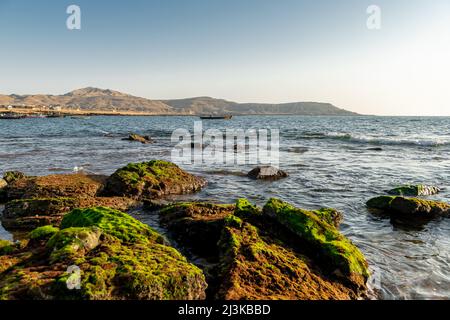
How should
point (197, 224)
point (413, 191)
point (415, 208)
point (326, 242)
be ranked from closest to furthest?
point (326, 242)
point (197, 224)
point (415, 208)
point (413, 191)

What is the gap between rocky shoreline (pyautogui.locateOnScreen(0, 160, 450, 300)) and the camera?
4.92 meters

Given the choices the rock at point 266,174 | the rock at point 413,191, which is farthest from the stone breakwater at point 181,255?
the rock at point 266,174

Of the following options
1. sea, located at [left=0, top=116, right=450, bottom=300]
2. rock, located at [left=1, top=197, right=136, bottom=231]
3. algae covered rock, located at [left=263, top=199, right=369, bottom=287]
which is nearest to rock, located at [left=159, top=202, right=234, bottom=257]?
algae covered rock, located at [left=263, top=199, right=369, bottom=287]

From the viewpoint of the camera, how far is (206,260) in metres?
7.45

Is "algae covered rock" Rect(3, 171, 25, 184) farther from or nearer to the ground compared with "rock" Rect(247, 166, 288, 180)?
farther from the ground

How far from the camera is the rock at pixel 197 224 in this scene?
320 inches

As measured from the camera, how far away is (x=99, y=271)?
4.96 m

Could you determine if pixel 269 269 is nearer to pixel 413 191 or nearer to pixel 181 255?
pixel 181 255

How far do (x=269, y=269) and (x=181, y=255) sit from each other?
1.70 metres

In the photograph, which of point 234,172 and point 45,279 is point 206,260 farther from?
point 234,172

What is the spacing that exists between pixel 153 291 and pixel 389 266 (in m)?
5.64

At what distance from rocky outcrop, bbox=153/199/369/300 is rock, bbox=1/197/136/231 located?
3.12 metres

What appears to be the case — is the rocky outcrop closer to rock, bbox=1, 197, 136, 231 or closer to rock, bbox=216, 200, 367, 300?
rock, bbox=216, 200, 367, 300

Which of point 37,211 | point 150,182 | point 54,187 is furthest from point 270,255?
point 54,187
